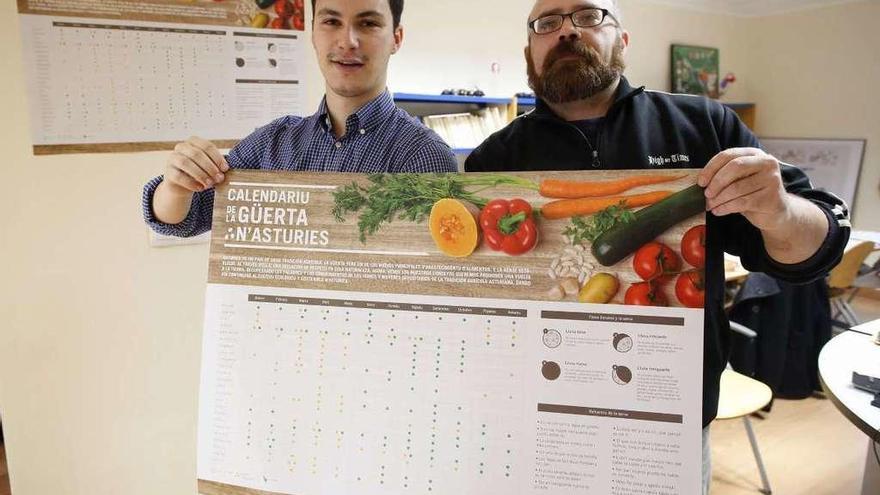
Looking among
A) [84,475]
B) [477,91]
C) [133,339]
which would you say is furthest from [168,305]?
[477,91]

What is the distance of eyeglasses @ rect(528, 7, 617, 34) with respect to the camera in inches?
54.2

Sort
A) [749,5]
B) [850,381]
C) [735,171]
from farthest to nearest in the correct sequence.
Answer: [749,5]
[850,381]
[735,171]

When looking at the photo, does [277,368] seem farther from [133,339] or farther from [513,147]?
[133,339]

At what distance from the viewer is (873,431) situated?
1546 millimetres

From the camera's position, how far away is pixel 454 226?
1.11 m

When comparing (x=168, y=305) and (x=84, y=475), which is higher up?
(x=168, y=305)

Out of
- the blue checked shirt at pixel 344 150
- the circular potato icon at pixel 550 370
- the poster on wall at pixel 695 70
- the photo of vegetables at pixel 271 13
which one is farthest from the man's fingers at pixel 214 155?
the poster on wall at pixel 695 70

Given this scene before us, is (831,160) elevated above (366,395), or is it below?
above

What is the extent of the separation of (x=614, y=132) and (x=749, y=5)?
19.4 feet

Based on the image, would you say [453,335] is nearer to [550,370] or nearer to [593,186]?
[550,370]

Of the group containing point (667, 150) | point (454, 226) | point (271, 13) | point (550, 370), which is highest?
point (271, 13)

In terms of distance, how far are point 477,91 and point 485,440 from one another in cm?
358

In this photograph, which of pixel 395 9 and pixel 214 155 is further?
pixel 395 9

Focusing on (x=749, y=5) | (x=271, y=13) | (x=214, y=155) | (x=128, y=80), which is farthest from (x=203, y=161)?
(x=749, y=5)
